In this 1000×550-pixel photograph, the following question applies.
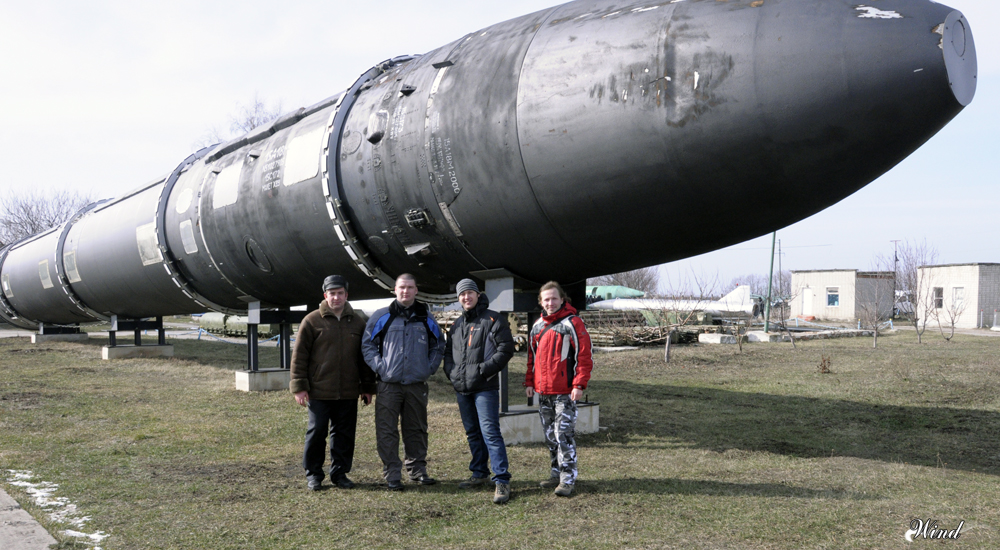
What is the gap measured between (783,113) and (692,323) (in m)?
22.1

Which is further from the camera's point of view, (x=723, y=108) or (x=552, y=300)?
(x=552, y=300)

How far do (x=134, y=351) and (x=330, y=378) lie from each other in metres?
13.0

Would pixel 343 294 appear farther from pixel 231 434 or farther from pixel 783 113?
pixel 783 113

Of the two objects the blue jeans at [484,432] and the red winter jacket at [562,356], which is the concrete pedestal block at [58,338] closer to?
the blue jeans at [484,432]

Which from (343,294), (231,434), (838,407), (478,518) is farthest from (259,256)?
(838,407)

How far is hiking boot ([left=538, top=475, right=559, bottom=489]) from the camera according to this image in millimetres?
4988

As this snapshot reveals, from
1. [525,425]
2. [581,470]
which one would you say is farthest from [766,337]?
[581,470]

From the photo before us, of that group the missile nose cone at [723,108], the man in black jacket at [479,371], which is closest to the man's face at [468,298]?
the man in black jacket at [479,371]

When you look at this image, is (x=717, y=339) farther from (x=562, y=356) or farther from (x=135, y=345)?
(x=562, y=356)

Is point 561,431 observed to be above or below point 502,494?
above

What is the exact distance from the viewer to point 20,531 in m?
4.01

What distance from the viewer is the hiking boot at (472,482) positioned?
5.04m

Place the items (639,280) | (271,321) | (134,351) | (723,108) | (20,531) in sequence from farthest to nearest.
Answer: (639,280) < (134,351) < (271,321) < (723,108) < (20,531)

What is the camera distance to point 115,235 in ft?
38.5
